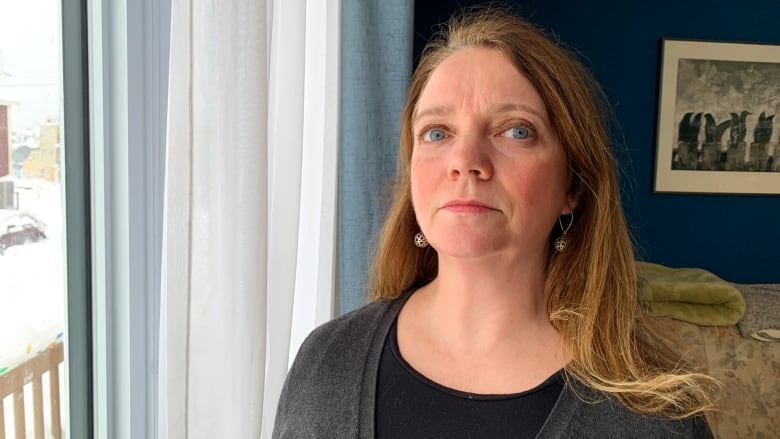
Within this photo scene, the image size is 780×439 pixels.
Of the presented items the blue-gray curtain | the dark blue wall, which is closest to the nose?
the blue-gray curtain

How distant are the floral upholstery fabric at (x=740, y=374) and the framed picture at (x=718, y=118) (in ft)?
2.67

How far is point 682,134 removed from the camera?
3.05 m

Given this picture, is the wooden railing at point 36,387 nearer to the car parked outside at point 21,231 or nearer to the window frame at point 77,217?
the window frame at point 77,217

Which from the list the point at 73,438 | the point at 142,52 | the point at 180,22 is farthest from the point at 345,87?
the point at 73,438

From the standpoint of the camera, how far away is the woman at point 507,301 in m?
0.85

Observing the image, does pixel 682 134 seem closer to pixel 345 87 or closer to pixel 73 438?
pixel 345 87

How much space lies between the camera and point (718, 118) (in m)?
3.05

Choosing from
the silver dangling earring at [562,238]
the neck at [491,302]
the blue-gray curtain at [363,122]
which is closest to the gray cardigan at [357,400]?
the neck at [491,302]

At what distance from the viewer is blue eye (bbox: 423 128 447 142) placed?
0.92m

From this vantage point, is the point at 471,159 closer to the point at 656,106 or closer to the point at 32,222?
the point at 32,222

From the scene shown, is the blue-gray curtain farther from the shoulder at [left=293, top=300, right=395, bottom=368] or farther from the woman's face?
the woman's face

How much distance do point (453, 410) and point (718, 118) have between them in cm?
271

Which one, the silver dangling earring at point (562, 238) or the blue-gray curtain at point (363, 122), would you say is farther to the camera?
the blue-gray curtain at point (363, 122)

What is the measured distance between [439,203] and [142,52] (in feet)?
2.04
